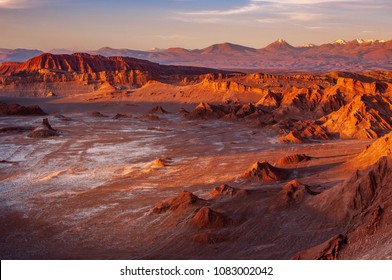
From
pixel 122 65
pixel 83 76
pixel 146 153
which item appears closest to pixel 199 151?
pixel 146 153

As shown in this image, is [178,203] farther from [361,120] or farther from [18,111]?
[18,111]

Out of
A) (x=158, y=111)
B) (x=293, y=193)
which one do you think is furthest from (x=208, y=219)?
(x=158, y=111)

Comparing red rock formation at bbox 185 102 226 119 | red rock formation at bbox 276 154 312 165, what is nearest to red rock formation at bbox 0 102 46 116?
red rock formation at bbox 185 102 226 119

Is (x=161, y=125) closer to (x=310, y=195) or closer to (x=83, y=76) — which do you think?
(x=310, y=195)

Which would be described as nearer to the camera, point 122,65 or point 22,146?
point 22,146

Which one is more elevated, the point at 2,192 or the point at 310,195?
the point at 310,195

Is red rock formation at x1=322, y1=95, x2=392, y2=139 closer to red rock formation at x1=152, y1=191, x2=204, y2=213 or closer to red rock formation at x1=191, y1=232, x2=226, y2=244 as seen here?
red rock formation at x1=152, y1=191, x2=204, y2=213
